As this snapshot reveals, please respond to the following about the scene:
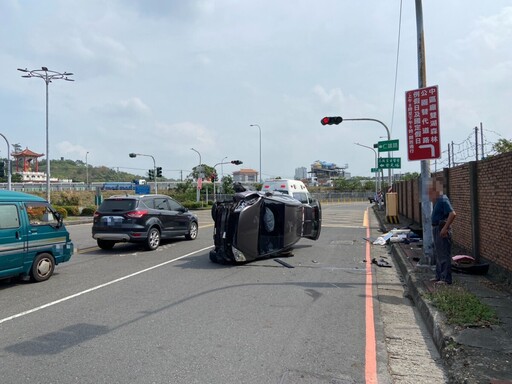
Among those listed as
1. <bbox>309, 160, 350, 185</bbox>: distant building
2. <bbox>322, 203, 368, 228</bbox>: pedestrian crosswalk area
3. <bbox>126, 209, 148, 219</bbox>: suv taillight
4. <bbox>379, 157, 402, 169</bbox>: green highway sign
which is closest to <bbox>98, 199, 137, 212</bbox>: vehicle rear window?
<bbox>126, 209, 148, 219</bbox>: suv taillight

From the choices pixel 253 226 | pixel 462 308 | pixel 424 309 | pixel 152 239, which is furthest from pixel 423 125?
pixel 152 239

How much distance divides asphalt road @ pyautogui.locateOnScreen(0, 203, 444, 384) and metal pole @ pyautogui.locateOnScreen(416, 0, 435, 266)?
4.95 ft

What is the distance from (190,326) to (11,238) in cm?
426

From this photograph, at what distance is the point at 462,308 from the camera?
19.9ft

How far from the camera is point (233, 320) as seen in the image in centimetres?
621

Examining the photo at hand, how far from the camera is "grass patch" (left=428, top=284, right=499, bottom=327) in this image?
220 inches

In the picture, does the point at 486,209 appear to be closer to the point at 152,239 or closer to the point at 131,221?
the point at 152,239

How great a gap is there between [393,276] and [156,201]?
785 centimetres

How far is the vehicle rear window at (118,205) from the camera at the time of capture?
Answer: 1309 cm

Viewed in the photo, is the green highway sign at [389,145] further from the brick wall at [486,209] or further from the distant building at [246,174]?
the distant building at [246,174]

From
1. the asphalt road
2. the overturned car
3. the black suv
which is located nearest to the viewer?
the asphalt road

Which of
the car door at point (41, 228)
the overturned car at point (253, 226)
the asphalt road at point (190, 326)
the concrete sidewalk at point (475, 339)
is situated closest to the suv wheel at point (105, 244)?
the asphalt road at point (190, 326)

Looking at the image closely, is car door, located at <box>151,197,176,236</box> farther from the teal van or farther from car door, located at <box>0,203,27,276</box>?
car door, located at <box>0,203,27,276</box>

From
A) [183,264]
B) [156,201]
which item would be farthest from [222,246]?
[156,201]
